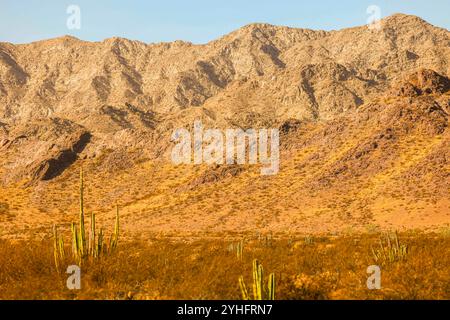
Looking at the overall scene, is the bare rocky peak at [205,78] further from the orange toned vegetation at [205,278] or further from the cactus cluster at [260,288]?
the cactus cluster at [260,288]

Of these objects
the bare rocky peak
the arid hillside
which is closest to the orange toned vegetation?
the arid hillside

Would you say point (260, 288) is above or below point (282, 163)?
below

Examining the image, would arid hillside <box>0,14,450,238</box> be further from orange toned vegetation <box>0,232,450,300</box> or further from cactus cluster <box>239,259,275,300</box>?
cactus cluster <box>239,259,275,300</box>

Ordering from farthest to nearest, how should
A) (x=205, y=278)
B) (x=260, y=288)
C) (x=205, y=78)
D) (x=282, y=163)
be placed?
(x=205, y=78) < (x=282, y=163) < (x=205, y=278) < (x=260, y=288)

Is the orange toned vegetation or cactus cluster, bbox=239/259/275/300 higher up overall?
cactus cluster, bbox=239/259/275/300

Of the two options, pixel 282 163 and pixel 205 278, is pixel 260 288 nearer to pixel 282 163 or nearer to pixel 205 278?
Result: pixel 205 278

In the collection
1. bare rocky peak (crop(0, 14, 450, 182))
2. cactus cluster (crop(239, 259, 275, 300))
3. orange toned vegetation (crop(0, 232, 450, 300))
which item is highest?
bare rocky peak (crop(0, 14, 450, 182))

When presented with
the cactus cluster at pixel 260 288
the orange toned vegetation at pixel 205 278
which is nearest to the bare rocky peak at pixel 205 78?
the orange toned vegetation at pixel 205 278

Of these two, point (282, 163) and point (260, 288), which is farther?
point (282, 163)

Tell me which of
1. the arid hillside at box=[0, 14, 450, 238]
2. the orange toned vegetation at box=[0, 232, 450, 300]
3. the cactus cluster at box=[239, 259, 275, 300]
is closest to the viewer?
the cactus cluster at box=[239, 259, 275, 300]

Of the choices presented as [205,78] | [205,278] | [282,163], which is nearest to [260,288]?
[205,278]

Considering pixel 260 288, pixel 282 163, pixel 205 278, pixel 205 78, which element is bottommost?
pixel 205 278
